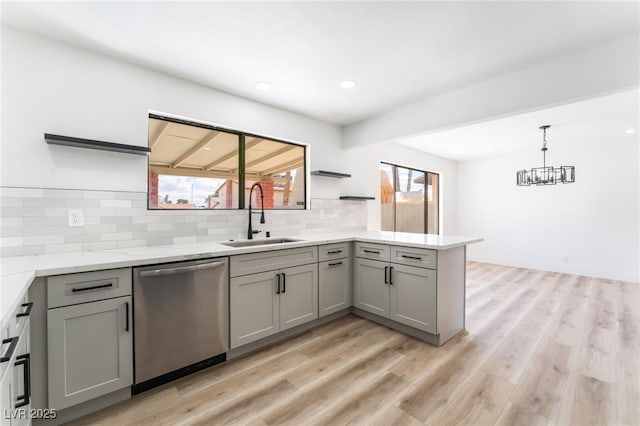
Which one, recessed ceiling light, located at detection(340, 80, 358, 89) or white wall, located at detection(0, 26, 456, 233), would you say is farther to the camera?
recessed ceiling light, located at detection(340, 80, 358, 89)

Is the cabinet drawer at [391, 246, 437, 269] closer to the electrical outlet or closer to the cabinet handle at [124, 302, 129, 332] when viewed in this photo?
the cabinet handle at [124, 302, 129, 332]

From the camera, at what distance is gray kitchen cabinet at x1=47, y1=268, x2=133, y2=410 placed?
1.51 m

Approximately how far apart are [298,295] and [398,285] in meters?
0.97

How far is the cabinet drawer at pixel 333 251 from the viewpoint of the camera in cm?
284

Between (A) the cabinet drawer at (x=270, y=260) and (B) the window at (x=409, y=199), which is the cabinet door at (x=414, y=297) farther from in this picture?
(B) the window at (x=409, y=199)

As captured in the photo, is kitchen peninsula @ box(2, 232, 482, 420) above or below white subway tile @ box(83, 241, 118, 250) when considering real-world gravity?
below

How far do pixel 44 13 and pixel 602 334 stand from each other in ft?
16.8

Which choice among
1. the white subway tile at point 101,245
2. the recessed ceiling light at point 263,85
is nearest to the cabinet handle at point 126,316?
the white subway tile at point 101,245

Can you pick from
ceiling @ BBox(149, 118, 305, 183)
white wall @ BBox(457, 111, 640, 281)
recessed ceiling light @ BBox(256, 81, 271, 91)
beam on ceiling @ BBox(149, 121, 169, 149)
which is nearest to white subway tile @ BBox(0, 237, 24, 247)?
ceiling @ BBox(149, 118, 305, 183)

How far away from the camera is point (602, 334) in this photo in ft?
8.85

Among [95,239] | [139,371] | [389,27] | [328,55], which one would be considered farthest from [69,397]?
[389,27]

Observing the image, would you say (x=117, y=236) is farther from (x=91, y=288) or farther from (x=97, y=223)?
(x=91, y=288)

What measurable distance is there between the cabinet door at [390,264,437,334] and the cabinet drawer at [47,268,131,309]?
2.18 metres

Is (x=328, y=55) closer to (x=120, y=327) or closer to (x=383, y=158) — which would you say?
(x=120, y=327)
